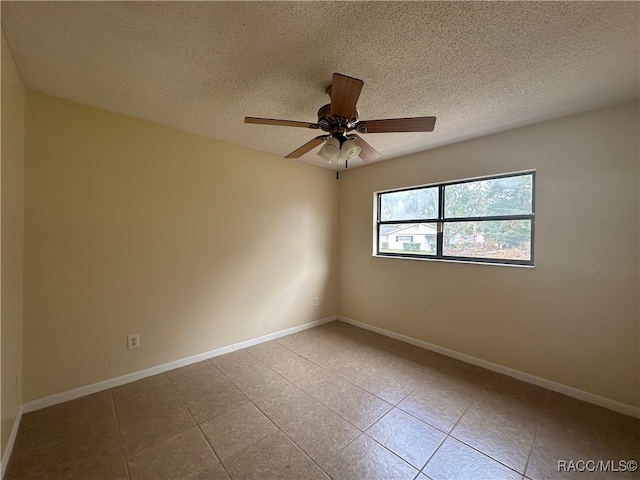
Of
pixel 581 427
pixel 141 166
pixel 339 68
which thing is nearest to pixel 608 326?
pixel 581 427

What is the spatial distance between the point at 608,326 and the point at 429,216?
5.77ft

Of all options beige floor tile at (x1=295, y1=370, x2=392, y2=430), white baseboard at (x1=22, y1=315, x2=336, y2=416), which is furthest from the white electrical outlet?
beige floor tile at (x1=295, y1=370, x2=392, y2=430)

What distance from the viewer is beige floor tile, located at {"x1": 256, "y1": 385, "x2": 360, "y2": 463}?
1.61 metres

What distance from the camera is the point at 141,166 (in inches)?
92.0

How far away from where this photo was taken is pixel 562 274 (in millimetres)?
2193

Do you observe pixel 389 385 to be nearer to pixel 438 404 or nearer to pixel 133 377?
pixel 438 404

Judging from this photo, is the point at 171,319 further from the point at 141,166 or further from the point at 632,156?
the point at 632,156

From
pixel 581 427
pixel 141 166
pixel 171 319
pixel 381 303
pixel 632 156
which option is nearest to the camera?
pixel 581 427

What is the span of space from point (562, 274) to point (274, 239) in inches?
115

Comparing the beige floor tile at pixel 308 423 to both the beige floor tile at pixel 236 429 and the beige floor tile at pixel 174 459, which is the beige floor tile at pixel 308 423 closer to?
the beige floor tile at pixel 236 429

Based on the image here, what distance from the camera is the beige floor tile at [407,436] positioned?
156 centimetres

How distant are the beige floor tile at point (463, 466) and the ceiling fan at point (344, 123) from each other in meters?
2.06

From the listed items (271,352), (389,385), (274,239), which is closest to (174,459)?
(271,352)

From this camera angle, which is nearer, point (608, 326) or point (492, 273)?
point (608, 326)
